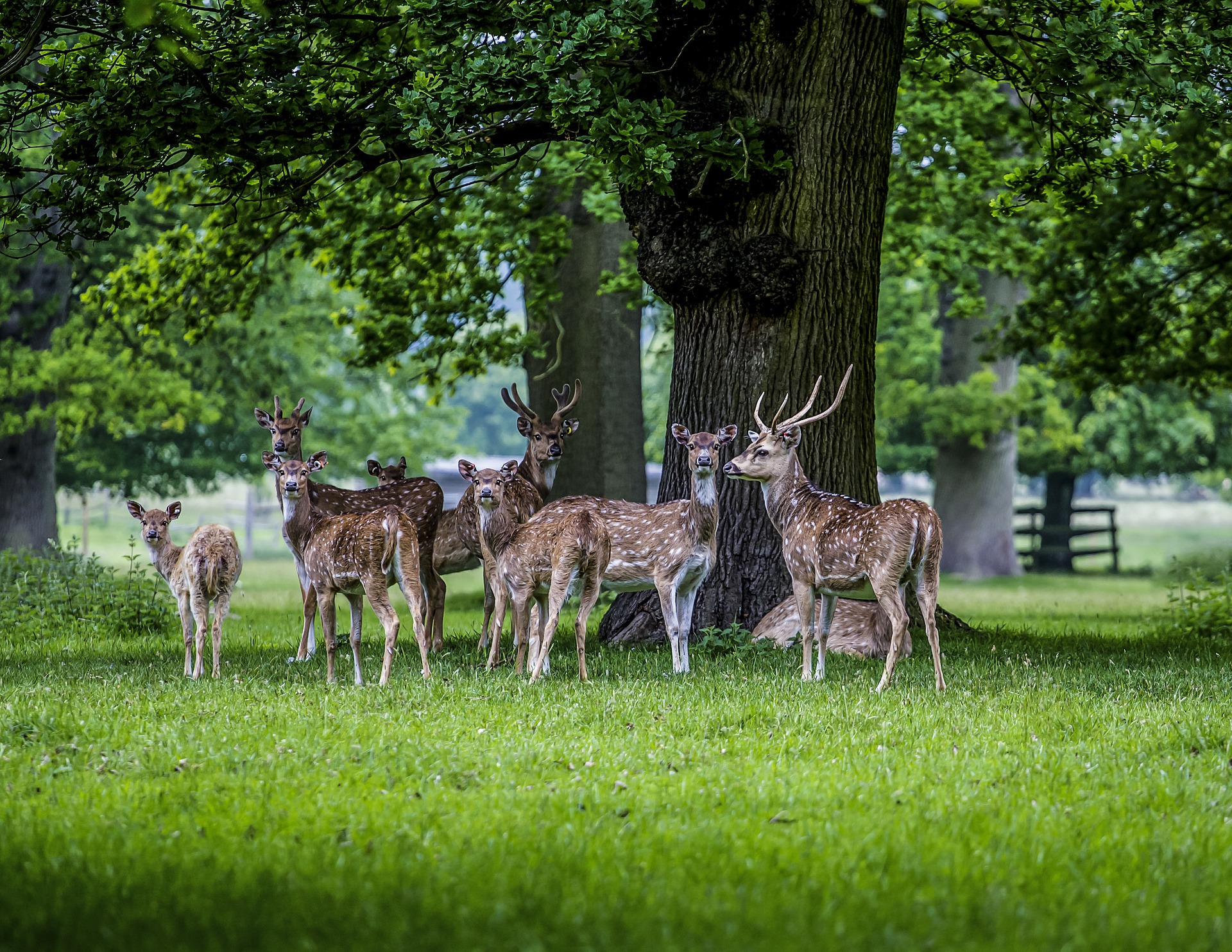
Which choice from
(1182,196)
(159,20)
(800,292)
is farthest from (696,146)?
(1182,196)

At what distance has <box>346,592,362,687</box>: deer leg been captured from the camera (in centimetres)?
840

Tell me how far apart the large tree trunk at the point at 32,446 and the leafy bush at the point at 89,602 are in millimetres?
8162

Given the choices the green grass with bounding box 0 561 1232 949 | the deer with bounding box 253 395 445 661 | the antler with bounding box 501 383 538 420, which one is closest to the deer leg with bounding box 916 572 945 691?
the green grass with bounding box 0 561 1232 949

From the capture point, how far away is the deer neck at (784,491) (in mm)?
9320

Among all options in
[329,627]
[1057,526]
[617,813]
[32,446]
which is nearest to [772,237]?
[329,627]

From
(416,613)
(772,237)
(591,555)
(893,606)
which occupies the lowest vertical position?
(416,613)

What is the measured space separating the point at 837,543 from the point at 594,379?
8.74 m

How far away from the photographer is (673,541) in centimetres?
920

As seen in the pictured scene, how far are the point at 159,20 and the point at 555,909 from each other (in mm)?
6089

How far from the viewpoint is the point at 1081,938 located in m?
3.86

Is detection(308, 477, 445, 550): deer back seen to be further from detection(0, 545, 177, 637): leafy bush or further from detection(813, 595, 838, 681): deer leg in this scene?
detection(813, 595, 838, 681): deer leg

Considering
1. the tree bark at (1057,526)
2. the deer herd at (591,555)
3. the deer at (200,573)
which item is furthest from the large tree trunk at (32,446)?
the tree bark at (1057,526)

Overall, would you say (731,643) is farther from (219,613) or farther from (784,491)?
(219,613)

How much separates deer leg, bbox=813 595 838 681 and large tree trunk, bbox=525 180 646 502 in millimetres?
7819
